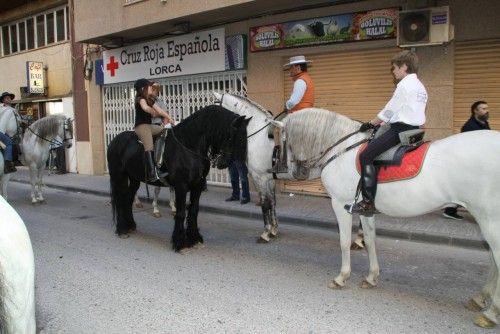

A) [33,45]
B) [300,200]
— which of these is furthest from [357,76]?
[33,45]

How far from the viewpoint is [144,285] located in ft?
17.1

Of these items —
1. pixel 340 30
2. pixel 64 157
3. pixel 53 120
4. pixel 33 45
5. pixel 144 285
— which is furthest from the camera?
pixel 33 45

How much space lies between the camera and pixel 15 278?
1.93 m

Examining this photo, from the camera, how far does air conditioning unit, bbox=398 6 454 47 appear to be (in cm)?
793

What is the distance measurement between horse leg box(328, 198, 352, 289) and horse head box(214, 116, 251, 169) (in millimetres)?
1970

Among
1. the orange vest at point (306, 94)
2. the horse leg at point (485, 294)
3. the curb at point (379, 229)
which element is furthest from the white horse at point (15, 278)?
the curb at point (379, 229)

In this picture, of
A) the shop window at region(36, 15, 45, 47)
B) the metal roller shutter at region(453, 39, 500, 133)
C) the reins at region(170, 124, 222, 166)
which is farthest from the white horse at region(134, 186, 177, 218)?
the shop window at region(36, 15, 45, 47)

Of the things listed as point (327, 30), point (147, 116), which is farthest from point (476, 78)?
point (147, 116)

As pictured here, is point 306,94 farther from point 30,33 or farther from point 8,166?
point 30,33

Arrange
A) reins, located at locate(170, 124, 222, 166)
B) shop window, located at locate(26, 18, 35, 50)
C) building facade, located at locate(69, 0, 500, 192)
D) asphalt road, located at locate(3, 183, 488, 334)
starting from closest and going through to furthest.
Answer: asphalt road, located at locate(3, 183, 488, 334) → reins, located at locate(170, 124, 222, 166) → building facade, located at locate(69, 0, 500, 192) → shop window, located at locate(26, 18, 35, 50)

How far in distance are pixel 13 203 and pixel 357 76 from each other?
844cm

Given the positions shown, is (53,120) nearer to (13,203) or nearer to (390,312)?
(13,203)

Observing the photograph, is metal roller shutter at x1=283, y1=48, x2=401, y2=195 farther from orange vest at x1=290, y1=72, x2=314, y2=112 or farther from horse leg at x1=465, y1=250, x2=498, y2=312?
horse leg at x1=465, y1=250, x2=498, y2=312

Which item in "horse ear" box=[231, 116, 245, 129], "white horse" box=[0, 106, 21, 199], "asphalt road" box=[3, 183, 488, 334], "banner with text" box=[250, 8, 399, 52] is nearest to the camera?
"asphalt road" box=[3, 183, 488, 334]
